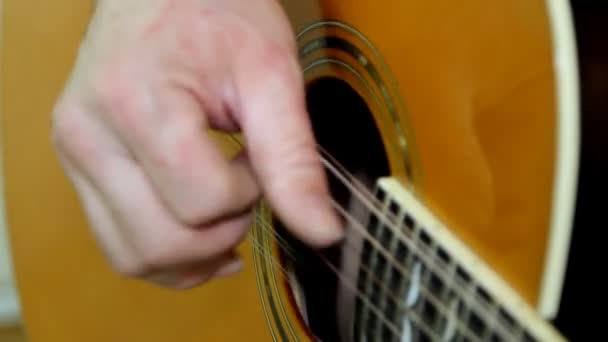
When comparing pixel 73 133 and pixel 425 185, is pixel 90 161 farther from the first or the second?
pixel 425 185

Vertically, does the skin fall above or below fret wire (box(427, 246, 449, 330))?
above

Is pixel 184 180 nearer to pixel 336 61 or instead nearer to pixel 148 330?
pixel 336 61

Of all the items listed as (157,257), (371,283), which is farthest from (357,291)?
(157,257)

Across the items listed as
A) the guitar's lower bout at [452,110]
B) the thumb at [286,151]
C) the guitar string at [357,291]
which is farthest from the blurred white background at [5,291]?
the thumb at [286,151]

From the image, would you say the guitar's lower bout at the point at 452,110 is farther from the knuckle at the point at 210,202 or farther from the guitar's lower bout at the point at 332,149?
the knuckle at the point at 210,202

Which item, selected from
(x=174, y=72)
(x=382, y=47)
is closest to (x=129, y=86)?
(x=174, y=72)

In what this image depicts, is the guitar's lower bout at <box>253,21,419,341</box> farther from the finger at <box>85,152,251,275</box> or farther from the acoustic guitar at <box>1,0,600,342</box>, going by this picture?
the finger at <box>85,152,251,275</box>

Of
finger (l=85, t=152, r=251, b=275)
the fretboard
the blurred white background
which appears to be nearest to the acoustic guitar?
the fretboard
